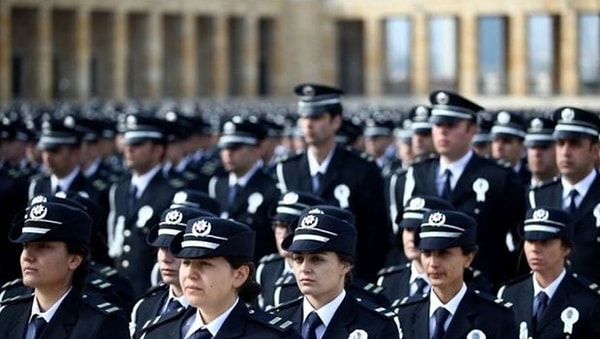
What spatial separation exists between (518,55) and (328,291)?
56.9 meters

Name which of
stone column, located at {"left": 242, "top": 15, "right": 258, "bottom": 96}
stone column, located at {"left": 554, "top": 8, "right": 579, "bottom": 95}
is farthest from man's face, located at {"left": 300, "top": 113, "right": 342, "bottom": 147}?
stone column, located at {"left": 242, "top": 15, "right": 258, "bottom": 96}

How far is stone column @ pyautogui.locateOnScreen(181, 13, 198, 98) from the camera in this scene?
66062mm

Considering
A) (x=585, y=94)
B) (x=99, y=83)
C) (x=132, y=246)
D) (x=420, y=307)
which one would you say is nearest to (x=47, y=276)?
(x=420, y=307)

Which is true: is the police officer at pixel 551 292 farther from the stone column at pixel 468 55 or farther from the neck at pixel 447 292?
the stone column at pixel 468 55

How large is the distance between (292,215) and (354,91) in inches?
2491

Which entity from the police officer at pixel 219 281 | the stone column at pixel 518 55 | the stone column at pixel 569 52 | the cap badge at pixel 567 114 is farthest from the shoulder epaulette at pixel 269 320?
the stone column at pixel 569 52

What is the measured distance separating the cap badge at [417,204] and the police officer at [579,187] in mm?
2139

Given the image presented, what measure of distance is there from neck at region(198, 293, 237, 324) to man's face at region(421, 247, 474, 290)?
1985 mm

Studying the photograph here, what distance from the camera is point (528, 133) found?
53.6ft

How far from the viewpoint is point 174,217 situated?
31.3ft

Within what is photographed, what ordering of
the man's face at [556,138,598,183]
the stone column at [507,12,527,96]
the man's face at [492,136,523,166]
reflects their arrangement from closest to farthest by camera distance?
the man's face at [556,138,598,183], the man's face at [492,136,523,166], the stone column at [507,12,527,96]

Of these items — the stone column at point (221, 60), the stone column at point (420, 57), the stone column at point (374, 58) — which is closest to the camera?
the stone column at point (420, 57)

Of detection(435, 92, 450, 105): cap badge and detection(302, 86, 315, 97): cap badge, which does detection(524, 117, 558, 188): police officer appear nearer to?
detection(435, 92, 450, 105): cap badge

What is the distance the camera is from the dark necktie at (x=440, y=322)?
361 inches
